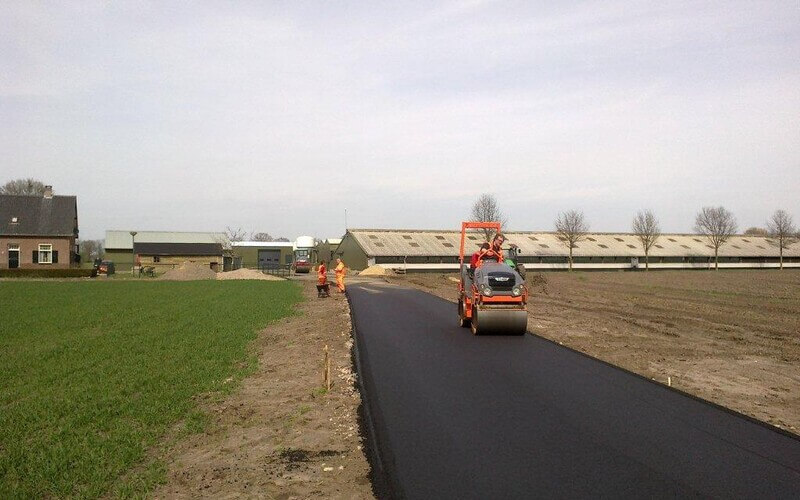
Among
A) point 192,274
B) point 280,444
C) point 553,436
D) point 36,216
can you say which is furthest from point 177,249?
point 553,436

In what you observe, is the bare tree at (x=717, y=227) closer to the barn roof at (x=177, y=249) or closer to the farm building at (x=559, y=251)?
the farm building at (x=559, y=251)

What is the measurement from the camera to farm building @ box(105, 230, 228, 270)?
78.9 m

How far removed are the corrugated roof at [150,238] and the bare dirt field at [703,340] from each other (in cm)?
6369

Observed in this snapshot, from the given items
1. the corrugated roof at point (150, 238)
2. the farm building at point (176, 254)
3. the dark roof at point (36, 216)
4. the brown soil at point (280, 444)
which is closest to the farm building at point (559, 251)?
the farm building at point (176, 254)

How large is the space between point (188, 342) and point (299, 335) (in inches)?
127

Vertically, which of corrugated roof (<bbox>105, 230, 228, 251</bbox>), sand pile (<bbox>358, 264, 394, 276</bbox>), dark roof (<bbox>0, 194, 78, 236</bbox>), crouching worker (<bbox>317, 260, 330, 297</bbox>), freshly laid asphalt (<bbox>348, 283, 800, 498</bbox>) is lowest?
freshly laid asphalt (<bbox>348, 283, 800, 498</bbox>)

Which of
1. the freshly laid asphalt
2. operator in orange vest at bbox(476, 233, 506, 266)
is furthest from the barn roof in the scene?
the freshly laid asphalt

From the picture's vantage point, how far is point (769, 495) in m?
5.90

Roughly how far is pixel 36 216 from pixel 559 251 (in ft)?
204

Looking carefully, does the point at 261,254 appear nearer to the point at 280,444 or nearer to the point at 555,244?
the point at 555,244

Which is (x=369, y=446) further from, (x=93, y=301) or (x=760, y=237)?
(x=760, y=237)

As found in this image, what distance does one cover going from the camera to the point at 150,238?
8262 cm

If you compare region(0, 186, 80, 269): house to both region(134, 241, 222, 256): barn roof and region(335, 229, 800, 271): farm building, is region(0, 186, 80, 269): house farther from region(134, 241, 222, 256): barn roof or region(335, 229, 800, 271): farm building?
region(335, 229, 800, 271): farm building

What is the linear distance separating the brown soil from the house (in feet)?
192
